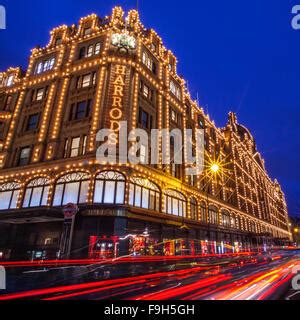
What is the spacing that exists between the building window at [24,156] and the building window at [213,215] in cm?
2649

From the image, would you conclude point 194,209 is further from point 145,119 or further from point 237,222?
point 237,222

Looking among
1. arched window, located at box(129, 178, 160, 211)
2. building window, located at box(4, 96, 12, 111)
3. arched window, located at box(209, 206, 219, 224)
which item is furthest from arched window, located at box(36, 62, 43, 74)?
arched window, located at box(209, 206, 219, 224)

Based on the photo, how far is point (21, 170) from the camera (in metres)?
27.5

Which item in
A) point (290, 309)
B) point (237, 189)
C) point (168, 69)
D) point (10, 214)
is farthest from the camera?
point (237, 189)

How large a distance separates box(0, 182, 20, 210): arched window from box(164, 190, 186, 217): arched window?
53.8 feet

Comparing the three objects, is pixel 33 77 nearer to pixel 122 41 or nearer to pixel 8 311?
pixel 122 41

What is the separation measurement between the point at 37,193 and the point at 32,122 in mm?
10129

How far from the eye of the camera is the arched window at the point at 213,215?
125 feet

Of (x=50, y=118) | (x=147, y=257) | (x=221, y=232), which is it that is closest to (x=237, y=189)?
(x=221, y=232)

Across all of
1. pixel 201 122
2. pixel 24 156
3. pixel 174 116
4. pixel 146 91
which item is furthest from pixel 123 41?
pixel 201 122

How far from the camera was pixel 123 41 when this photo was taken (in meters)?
29.9

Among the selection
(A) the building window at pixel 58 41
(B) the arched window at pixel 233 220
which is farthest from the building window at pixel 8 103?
(B) the arched window at pixel 233 220

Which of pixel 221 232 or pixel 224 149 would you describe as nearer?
pixel 221 232

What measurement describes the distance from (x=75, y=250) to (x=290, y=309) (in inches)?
730
